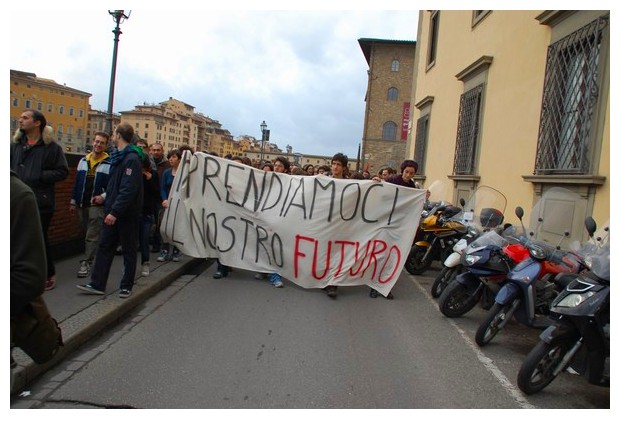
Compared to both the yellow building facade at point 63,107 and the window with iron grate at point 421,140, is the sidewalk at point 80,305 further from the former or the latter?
the yellow building facade at point 63,107

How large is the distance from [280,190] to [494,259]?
10.3ft

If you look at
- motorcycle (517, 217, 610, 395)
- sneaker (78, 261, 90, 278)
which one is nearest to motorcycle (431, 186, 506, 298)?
motorcycle (517, 217, 610, 395)

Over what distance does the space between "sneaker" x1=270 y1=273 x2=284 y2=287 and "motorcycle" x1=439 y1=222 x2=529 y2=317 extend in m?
2.21

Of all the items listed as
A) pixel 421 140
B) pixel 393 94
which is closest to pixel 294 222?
pixel 421 140

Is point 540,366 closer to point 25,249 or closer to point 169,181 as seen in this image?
point 25,249

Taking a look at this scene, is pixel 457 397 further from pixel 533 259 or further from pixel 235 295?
pixel 235 295

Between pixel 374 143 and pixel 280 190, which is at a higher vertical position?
pixel 374 143

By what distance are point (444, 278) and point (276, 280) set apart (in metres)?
2.27

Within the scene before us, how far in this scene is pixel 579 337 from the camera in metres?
3.69

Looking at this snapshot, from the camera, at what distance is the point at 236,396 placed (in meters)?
3.40

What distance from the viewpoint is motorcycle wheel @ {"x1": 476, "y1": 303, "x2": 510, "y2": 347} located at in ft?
15.2

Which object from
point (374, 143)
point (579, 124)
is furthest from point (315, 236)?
point (374, 143)

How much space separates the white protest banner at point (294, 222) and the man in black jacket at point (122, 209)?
66.2 inches

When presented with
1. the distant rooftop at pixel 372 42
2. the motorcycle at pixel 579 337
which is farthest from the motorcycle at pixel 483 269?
the distant rooftop at pixel 372 42
